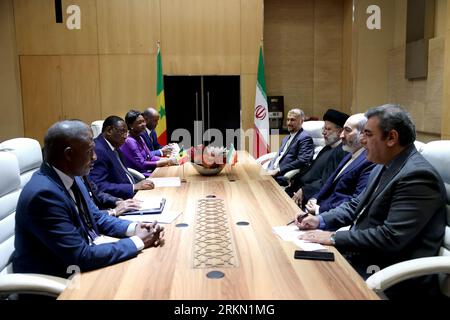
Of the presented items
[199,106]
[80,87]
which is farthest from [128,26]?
[199,106]

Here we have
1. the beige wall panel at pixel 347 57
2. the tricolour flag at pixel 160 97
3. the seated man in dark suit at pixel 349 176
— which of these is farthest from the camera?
the beige wall panel at pixel 347 57

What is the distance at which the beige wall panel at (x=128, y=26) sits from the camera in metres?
6.76

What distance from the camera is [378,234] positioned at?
176 centimetres

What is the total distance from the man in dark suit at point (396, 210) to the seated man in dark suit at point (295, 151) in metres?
2.24

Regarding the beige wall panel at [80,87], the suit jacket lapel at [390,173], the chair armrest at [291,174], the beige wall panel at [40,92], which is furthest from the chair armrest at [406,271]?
the beige wall panel at [40,92]

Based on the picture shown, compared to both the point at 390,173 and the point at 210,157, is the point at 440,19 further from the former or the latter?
the point at 390,173

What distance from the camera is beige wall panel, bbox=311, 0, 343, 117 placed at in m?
7.58

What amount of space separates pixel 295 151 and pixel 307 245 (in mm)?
2660

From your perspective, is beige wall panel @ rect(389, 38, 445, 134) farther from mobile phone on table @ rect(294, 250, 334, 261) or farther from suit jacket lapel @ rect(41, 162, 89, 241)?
suit jacket lapel @ rect(41, 162, 89, 241)

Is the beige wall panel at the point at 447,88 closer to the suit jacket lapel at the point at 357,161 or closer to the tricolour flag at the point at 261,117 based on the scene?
the tricolour flag at the point at 261,117

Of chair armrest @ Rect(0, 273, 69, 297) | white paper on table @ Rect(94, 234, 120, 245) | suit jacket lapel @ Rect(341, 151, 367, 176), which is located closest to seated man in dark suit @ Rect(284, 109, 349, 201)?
suit jacket lapel @ Rect(341, 151, 367, 176)
